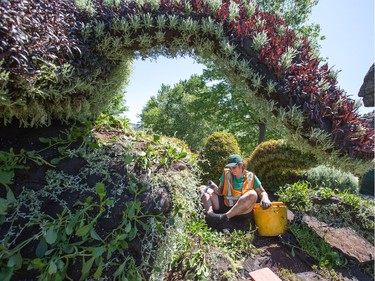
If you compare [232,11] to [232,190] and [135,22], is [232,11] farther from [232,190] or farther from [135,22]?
[232,190]

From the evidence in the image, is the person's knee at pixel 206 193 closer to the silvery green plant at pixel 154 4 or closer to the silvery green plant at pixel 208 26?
the silvery green plant at pixel 208 26

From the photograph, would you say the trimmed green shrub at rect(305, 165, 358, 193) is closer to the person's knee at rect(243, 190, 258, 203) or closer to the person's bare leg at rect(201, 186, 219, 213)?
the person's knee at rect(243, 190, 258, 203)

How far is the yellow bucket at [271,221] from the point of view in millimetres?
3607

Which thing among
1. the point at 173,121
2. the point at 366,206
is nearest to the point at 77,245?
the point at 366,206

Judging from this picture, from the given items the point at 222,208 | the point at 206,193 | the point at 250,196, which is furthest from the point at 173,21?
the point at 222,208

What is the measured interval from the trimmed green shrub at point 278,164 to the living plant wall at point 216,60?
417 cm

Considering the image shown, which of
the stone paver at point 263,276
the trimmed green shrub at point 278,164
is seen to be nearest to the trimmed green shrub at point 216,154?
the trimmed green shrub at point 278,164

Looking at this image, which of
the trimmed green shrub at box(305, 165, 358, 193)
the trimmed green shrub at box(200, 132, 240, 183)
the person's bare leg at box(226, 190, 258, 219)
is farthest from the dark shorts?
the trimmed green shrub at box(305, 165, 358, 193)

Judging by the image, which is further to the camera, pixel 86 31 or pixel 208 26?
pixel 208 26

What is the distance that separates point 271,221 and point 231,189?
2.60 feet

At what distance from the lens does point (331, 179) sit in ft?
20.1

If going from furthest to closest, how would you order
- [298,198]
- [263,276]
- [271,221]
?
[298,198] < [271,221] < [263,276]

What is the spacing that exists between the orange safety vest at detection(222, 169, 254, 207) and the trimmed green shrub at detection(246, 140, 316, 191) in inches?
98.5

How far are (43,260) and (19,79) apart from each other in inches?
35.9
